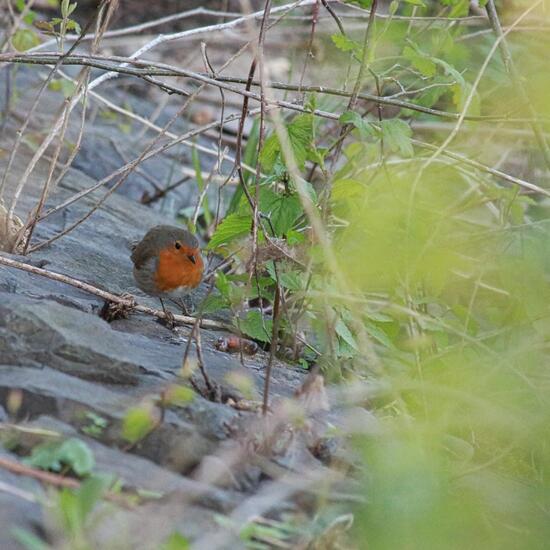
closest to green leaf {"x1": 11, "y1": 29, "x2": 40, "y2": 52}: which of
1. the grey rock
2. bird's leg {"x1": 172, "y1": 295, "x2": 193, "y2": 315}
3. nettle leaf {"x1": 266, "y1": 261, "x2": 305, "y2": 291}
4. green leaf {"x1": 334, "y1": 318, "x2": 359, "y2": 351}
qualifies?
bird's leg {"x1": 172, "y1": 295, "x2": 193, "y2": 315}

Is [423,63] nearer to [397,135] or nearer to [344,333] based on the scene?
[397,135]

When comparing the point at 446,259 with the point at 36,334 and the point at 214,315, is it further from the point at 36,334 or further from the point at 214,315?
the point at 214,315

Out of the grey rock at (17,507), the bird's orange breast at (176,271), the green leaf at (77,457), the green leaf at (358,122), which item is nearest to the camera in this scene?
the grey rock at (17,507)

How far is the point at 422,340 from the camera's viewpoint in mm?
2174

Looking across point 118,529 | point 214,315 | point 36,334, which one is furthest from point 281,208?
point 118,529

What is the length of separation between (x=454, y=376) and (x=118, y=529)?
699 millimetres

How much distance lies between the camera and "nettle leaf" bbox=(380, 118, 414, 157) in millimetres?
2879

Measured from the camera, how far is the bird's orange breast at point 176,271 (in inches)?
147

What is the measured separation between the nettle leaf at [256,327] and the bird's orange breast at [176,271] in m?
0.47

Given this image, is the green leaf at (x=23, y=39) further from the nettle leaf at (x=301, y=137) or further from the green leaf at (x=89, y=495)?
the green leaf at (x=89, y=495)

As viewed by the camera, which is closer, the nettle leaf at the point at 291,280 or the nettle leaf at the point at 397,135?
the nettle leaf at the point at 397,135

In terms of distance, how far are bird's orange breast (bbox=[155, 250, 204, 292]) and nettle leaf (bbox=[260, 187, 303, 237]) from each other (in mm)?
603

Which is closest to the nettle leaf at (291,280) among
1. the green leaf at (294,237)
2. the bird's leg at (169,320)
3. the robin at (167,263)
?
the green leaf at (294,237)

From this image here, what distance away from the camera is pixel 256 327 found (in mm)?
3270
